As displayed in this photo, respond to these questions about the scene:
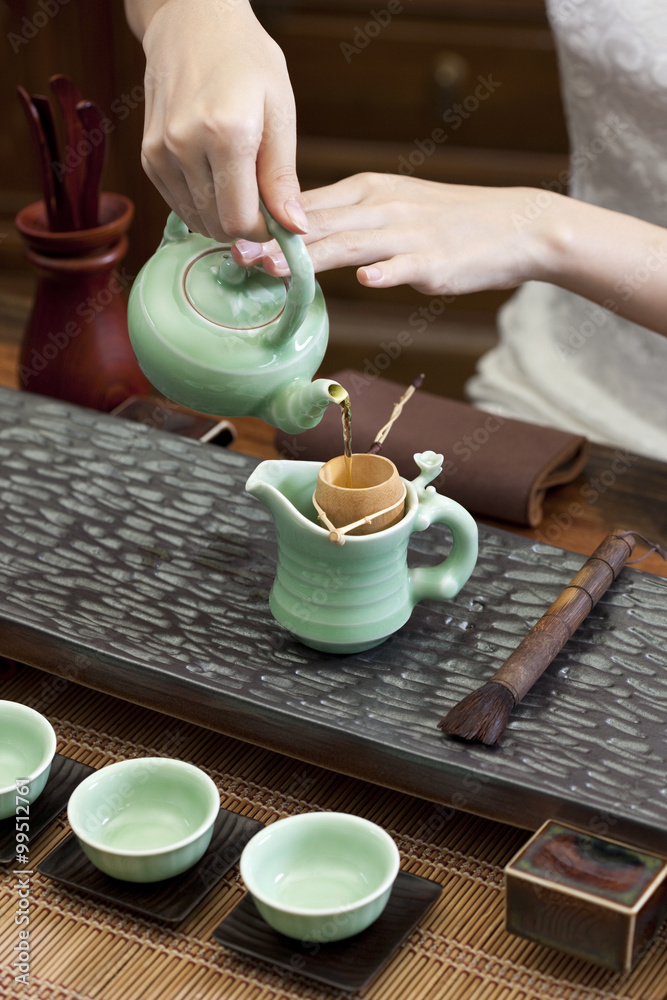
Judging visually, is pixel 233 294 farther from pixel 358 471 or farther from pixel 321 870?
pixel 321 870

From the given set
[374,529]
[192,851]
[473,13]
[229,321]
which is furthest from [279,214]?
[473,13]

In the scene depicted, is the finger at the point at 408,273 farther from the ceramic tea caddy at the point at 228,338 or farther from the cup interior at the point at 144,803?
the cup interior at the point at 144,803

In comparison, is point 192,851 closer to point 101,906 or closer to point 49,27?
point 101,906

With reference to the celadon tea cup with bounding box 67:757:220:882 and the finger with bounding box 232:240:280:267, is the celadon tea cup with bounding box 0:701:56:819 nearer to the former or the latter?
the celadon tea cup with bounding box 67:757:220:882

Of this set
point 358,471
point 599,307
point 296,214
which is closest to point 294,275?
point 296,214

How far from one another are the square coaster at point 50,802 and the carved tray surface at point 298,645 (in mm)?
74

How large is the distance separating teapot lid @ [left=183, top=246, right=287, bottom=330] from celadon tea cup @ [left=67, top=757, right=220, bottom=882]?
0.34 metres

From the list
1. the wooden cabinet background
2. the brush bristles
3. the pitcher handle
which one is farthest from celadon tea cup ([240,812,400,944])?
the wooden cabinet background

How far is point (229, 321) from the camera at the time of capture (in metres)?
0.86

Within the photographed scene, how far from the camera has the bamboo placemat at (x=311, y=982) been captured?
68 centimetres

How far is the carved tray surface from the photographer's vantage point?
2.52ft

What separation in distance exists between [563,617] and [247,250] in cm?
38

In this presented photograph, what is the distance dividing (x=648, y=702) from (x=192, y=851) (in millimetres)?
361

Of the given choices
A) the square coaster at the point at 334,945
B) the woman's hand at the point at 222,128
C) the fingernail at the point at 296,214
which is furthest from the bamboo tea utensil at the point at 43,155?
the square coaster at the point at 334,945
